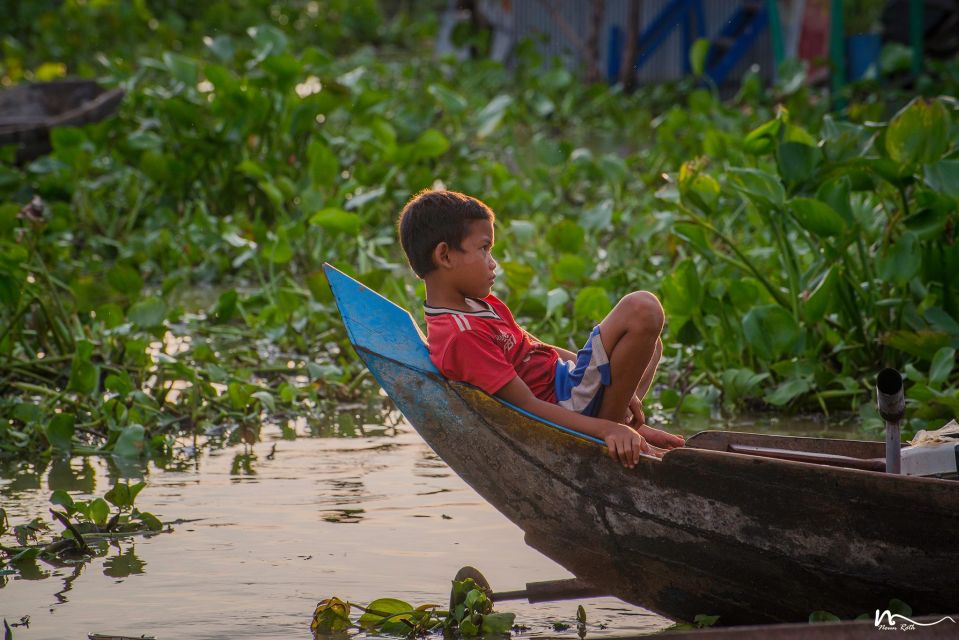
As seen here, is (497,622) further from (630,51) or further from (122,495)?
(630,51)

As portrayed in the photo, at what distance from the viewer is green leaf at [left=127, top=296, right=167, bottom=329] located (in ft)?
14.6

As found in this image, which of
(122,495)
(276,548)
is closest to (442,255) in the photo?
(276,548)

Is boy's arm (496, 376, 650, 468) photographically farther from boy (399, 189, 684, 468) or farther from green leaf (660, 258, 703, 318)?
green leaf (660, 258, 703, 318)

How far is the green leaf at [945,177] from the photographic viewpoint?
3.61m

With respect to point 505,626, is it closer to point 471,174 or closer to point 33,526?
point 33,526

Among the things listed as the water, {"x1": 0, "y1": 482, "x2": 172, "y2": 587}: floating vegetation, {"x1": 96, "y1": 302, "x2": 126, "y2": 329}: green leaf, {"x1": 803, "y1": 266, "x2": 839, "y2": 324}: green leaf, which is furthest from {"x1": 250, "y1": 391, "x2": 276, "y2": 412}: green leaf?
{"x1": 803, "y1": 266, "x2": 839, "y2": 324}: green leaf

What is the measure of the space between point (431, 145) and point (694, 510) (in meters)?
4.17

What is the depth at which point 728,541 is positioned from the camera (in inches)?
91.3

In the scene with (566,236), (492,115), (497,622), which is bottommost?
(497,622)

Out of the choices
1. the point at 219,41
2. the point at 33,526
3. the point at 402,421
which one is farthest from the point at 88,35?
the point at 33,526

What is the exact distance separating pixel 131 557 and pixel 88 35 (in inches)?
500

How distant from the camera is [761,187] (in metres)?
3.84

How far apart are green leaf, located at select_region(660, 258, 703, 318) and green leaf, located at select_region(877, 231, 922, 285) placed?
22.5 inches

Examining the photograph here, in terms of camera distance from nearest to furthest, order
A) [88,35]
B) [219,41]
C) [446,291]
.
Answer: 1. [446,291]
2. [219,41]
3. [88,35]
